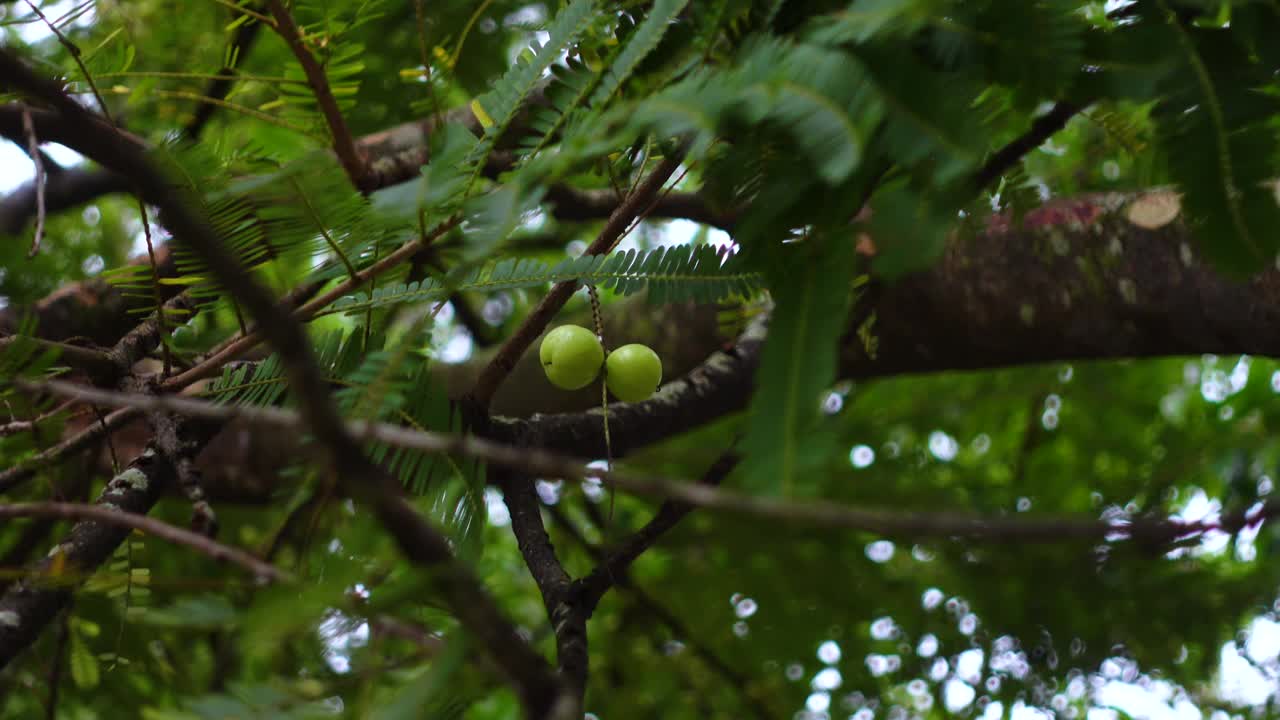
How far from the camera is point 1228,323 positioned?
191 centimetres

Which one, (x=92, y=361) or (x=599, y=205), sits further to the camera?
(x=599, y=205)

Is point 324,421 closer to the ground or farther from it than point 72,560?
farther from it

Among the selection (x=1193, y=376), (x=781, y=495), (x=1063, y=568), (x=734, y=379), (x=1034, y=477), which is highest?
(x=781, y=495)

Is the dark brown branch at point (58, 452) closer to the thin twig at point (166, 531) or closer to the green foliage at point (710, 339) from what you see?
the green foliage at point (710, 339)

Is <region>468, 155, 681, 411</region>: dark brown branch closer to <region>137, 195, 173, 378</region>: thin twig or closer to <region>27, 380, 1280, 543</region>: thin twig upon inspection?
<region>137, 195, 173, 378</region>: thin twig

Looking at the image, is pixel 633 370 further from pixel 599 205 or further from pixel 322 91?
pixel 599 205

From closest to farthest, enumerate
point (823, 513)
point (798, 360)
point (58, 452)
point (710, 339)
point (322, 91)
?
point (823, 513), point (798, 360), point (58, 452), point (322, 91), point (710, 339)

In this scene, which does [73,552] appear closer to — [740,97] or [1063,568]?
[740,97]

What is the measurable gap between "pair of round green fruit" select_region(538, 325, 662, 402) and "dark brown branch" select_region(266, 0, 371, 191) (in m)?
0.53

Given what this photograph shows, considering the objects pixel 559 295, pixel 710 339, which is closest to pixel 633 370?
pixel 559 295

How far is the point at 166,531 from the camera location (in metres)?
0.89

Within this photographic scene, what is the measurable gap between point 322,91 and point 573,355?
69cm

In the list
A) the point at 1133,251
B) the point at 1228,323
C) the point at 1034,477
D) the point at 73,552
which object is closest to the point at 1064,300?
the point at 1133,251

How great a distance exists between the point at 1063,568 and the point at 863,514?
226 cm
